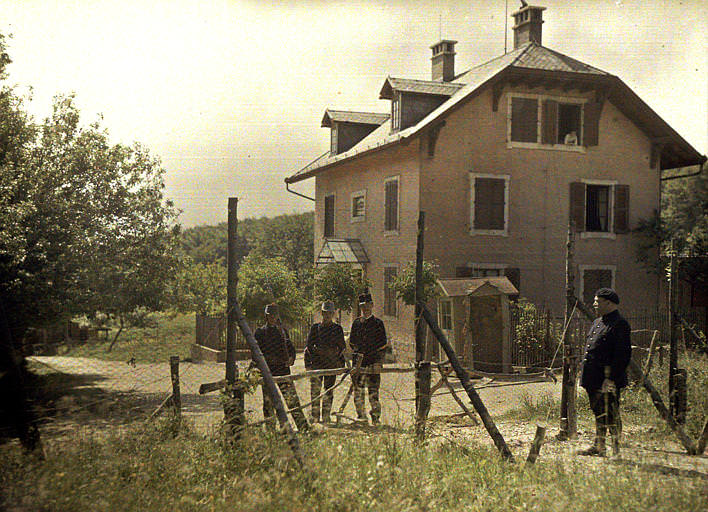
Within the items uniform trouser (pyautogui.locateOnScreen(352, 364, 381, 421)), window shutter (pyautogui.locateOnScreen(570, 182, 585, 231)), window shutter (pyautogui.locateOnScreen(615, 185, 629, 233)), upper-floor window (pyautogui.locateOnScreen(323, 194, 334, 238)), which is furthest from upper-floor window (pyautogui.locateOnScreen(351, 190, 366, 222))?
uniform trouser (pyautogui.locateOnScreen(352, 364, 381, 421))

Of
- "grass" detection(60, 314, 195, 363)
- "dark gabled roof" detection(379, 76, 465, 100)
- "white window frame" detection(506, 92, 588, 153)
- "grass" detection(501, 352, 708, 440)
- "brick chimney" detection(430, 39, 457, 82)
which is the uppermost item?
"brick chimney" detection(430, 39, 457, 82)

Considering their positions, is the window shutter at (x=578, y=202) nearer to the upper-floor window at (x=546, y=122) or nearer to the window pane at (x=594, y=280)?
the upper-floor window at (x=546, y=122)

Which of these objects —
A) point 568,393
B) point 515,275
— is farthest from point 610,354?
point 515,275

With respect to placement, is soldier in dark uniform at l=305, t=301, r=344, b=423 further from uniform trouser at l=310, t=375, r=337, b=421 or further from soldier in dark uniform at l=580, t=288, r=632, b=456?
soldier in dark uniform at l=580, t=288, r=632, b=456

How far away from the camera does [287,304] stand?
21078mm

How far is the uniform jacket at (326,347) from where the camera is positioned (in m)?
9.59

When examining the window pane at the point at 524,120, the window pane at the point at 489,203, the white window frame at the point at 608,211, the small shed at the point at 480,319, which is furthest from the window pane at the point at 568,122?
the small shed at the point at 480,319

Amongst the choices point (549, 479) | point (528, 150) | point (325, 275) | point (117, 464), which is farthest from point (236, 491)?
point (528, 150)

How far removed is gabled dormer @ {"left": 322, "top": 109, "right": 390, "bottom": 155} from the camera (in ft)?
86.3

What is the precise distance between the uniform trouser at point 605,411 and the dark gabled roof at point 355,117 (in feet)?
65.2

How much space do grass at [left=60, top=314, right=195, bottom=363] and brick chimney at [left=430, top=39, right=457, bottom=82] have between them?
12.4 meters

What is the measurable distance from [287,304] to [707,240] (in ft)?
40.7

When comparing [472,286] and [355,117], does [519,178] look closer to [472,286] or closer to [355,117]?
[472,286]

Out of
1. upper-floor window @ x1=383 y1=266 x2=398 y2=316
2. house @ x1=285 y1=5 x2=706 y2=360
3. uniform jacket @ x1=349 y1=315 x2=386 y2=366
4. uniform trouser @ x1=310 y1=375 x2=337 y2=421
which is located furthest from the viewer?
upper-floor window @ x1=383 y1=266 x2=398 y2=316
